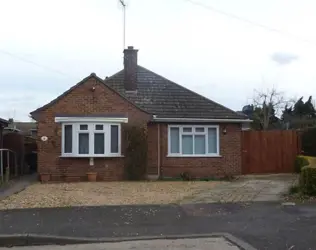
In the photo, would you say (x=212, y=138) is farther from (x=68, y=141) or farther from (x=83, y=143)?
(x=68, y=141)

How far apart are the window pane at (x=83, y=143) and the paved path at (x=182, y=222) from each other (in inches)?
327

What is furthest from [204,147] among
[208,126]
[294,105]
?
[294,105]

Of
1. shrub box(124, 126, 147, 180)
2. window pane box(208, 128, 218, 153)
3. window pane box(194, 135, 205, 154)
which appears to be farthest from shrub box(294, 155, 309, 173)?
shrub box(124, 126, 147, 180)

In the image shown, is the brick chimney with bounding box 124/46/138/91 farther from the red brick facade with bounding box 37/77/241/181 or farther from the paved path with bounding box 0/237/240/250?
the paved path with bounding box 0/237/240/250

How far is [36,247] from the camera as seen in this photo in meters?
9.25

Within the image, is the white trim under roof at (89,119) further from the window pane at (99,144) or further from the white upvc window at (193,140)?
the white upvc window at (193,140)

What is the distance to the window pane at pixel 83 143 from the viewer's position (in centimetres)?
2114

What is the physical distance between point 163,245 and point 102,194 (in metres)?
7.30

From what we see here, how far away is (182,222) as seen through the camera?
11.1 metres

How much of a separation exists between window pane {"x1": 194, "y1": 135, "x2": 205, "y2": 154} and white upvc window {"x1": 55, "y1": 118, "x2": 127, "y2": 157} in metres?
3.50

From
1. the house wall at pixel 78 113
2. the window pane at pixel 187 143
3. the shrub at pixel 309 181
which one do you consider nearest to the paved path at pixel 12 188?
the house wall at pixel 78 113

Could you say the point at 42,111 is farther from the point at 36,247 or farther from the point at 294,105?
the point at 294,105

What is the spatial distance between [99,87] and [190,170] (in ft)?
→ 17.1

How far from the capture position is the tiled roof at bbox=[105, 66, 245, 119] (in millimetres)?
22656
